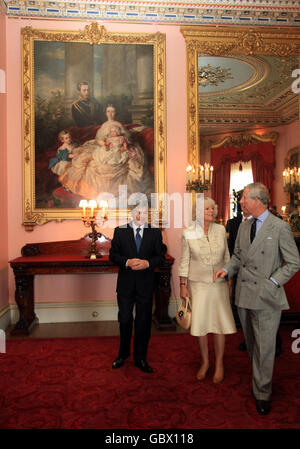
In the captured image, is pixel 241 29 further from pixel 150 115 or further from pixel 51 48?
pixel 51 48

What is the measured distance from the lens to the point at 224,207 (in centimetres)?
591

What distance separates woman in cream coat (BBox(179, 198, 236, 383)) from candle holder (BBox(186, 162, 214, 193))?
7.74ft

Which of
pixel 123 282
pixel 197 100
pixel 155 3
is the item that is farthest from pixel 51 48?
pixel 123 282

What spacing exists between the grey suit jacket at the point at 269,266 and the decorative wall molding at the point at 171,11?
4.55m

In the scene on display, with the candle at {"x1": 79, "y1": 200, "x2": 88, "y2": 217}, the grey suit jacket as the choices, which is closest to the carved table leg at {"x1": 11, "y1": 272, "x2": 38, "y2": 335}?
the candle at {"x1": 79, "y1": 200, "x2": 88, "y2": 217}

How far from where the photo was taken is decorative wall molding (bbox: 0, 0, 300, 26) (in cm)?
585

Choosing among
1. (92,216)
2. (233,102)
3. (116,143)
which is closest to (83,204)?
(92,216)

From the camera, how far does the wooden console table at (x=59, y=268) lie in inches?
206

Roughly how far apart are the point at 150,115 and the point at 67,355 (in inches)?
154

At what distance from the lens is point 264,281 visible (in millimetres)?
2963

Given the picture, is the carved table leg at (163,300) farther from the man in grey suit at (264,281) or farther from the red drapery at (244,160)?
the man in grey suit at (264,281)

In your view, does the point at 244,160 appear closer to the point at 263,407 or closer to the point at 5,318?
the point at 263,407
